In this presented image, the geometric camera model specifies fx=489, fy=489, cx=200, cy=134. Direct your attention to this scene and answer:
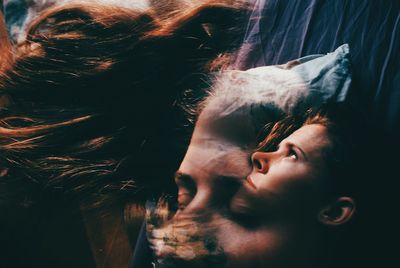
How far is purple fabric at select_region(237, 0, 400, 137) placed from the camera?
28.4 inches

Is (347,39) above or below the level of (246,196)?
above

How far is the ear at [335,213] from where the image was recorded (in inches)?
25.9

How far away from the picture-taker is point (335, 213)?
66cm

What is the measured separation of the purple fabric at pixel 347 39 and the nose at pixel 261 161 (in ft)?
0.49

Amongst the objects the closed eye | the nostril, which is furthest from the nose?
the closed eye

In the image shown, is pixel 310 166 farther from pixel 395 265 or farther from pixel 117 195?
pixel 117 195

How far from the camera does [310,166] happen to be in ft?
2.19

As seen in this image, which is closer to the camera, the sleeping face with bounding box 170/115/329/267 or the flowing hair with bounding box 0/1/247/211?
the sleeping face with bounding box 170/115/329/267

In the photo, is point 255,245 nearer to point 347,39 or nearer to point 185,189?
point 185,189

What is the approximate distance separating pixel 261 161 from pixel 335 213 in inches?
4.8

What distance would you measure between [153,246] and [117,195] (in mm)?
120

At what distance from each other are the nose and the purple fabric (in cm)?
15
